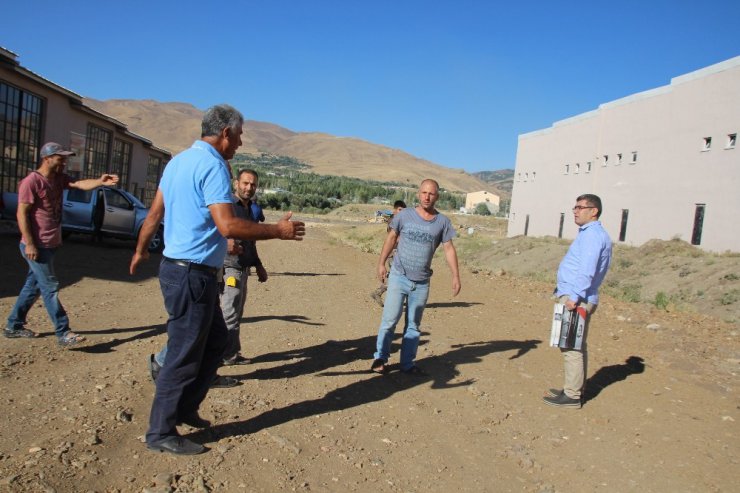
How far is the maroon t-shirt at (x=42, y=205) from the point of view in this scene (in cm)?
541

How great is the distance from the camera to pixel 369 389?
17.5 feet

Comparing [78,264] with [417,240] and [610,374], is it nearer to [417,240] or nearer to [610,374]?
[417,240]

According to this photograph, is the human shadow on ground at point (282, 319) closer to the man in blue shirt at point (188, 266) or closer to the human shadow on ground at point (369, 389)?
the human shadow on ground at point (369, 389)

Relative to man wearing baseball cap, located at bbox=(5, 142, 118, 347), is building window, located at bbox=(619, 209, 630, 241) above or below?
above

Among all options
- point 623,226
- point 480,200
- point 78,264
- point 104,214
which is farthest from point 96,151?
point 480,200

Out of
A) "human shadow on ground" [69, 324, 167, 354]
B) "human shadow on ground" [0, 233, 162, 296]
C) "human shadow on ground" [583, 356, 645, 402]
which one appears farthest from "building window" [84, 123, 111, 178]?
"human shadow on ground" [583, 356, 645, 402]

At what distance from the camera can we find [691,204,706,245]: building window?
24766 mm

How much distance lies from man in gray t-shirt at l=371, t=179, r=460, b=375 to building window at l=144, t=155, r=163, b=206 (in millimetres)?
30564

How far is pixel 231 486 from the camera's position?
10.5ft

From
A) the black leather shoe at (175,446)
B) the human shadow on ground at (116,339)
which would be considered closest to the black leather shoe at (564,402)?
the black leather shoe at (175,446)

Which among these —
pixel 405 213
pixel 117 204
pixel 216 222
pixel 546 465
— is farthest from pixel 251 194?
pixel 117 204

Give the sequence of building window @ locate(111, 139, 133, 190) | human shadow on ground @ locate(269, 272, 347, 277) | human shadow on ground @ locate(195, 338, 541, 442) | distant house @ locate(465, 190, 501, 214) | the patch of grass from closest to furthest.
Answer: human shadow on ground @ locate(195, 338, 541, 442) < human shadow on ground @ locate(269, 272, 347, 277) < the patch of grass < building window @ locate(111, 139, 133, 190) < distant house @ locate(465, 190, 501, 214)

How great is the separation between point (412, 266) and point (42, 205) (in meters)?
3.63

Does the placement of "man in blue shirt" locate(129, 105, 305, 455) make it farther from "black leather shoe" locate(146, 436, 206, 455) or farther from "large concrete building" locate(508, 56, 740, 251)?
"large concrete building" locate(508, 56, 740, 251)
